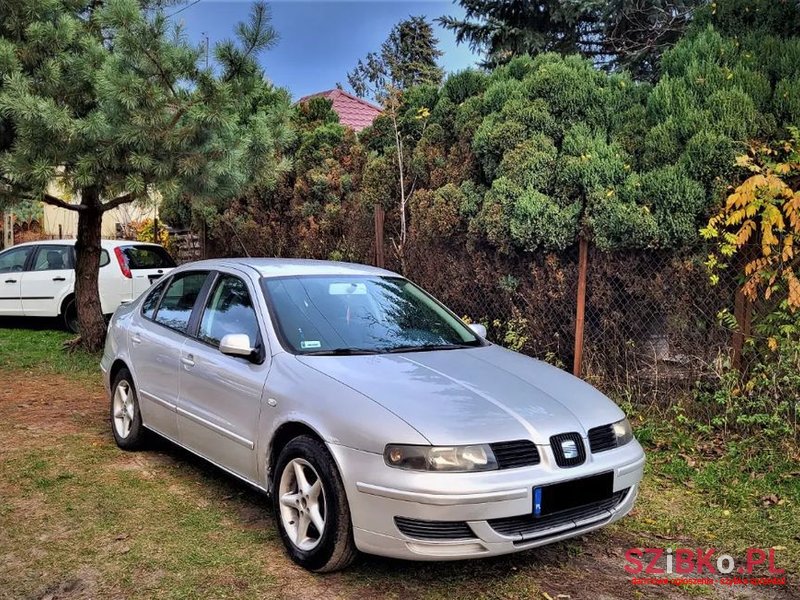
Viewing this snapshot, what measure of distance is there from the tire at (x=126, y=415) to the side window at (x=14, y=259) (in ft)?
23.6

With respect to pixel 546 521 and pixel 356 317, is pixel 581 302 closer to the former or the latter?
pixel 356 317

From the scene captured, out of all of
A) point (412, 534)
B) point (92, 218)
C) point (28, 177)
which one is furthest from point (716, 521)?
point (92, 218)

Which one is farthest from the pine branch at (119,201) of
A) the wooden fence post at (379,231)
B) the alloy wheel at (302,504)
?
the alloy wheel at (302,504)

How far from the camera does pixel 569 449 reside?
11.0 feet

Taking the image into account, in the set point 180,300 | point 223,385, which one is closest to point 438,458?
point 223,385

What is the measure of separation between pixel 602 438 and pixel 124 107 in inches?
221

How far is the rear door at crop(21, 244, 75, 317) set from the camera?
11336 millimetres

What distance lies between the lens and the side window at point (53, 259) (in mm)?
11430

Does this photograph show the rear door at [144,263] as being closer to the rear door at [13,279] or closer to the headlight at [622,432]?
the rear door at [13,279]

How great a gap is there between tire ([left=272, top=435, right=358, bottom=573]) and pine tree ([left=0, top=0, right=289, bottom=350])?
4415 millimetres

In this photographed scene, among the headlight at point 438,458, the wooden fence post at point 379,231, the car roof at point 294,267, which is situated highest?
the wooden fence post at point 379,231

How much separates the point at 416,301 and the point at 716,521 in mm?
2292

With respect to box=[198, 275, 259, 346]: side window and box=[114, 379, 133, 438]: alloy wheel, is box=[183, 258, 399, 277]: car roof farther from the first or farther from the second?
box=[114, 379, 133, 438]: alloy wheel

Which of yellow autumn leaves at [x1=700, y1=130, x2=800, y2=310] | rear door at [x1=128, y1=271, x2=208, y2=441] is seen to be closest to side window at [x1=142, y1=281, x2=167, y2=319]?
rear door at [x1=128, y1=271, x2=208, y2=441]
